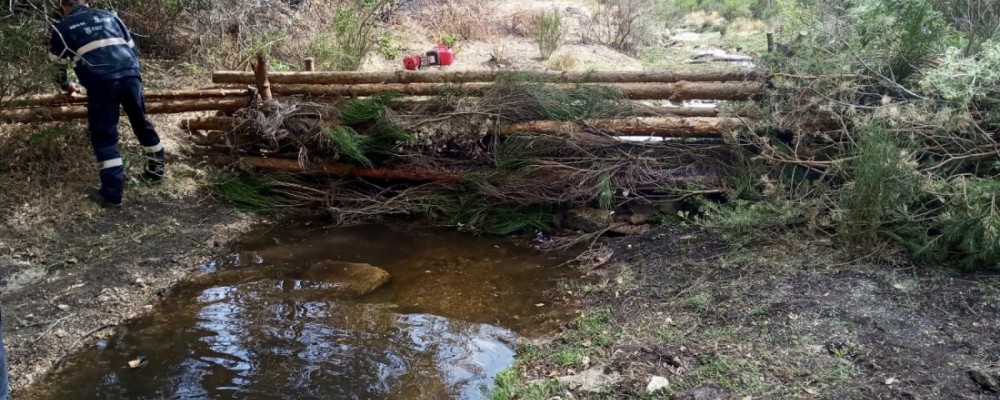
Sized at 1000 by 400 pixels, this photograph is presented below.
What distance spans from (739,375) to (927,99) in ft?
8.65

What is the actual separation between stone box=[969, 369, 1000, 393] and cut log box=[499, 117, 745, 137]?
293cm

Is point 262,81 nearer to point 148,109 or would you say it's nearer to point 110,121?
point 148,109

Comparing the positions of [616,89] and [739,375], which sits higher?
[616,89]

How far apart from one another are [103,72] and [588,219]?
4061 mm

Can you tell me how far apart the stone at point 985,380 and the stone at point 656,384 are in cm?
136

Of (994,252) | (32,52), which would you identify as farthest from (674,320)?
(32,52)

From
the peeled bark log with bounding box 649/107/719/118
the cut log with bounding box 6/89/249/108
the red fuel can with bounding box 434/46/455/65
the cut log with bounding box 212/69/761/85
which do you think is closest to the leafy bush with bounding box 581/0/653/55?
the red fuel can with bounding box 434/46/455/65

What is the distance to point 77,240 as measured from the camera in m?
4.97

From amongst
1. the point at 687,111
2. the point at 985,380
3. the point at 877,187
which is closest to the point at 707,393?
the point at 985,380

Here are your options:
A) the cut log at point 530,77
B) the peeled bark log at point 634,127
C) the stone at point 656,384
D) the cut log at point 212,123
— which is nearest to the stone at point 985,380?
the stone at point 656,384

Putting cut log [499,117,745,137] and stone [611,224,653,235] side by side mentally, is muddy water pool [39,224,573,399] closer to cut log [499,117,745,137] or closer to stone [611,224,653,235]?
stone [611,224,653,235]

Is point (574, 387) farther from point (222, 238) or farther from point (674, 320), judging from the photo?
point (222, 238)

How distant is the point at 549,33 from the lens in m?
10.6

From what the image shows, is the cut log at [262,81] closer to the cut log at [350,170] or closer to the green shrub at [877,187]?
the cut log at [350,170]
